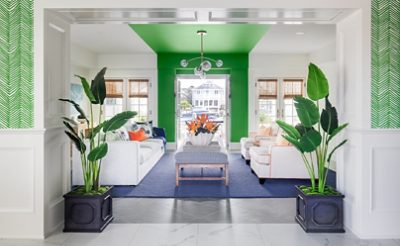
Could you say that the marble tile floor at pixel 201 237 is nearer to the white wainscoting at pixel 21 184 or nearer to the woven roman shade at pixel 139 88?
the white wainscoting at pixel 21 184

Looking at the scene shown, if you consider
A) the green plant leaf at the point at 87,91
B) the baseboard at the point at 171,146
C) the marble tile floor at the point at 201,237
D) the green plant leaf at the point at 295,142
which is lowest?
the marble tile floor at the point at 201,237

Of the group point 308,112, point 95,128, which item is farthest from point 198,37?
point 308,112

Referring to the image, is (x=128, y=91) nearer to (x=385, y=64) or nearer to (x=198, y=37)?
(x=198, y=37)

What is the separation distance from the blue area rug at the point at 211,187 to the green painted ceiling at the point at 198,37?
9.24 feet

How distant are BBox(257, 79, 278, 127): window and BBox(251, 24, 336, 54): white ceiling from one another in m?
0.97

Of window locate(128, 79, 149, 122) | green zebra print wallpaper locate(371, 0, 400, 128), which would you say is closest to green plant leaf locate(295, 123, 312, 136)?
green zebra print wallpaper locate(371, 0, 400, 128)

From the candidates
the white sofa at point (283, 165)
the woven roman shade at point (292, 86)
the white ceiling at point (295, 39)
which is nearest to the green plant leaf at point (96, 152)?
the white sofa at point (283, 165)

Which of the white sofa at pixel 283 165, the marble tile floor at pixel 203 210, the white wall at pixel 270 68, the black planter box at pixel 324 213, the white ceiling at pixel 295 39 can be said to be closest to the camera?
the black planter box at pixel 324 213

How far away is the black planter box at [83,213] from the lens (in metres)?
3.43

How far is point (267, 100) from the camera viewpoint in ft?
32.9

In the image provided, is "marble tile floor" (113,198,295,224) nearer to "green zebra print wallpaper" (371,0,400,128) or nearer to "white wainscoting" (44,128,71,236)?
"white wainscoting" (44,128,71,236)

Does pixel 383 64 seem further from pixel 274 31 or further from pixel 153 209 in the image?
pixel 274 31

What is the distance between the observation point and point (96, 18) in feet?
12.0

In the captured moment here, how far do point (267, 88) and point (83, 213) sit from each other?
7.53 m
